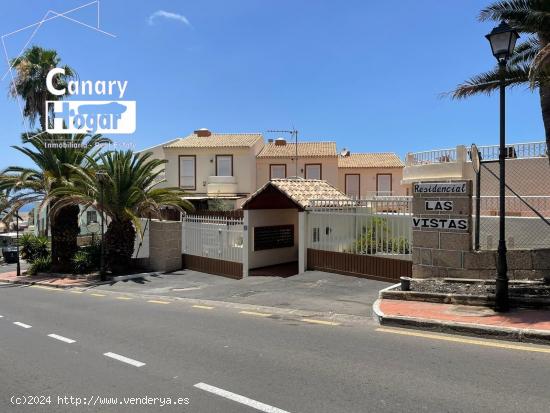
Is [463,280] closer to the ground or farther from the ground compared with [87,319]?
farther from the ground

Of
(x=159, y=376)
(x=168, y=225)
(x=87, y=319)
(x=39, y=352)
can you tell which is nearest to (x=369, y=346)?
(x=159, y=376)

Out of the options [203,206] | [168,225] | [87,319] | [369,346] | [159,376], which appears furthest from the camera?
[203,206]

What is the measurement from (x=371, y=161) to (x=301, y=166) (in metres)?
6.93

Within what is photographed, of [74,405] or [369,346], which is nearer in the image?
[74,405]

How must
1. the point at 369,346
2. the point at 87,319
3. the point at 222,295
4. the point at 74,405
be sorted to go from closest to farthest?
the point at 74,405 < the point at 369,346 < the point at 87,319 < the point at 222,295

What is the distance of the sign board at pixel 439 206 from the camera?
1065 cm

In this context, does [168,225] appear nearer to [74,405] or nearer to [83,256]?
[83,256]

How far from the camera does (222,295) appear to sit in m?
13.0

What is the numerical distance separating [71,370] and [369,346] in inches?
157

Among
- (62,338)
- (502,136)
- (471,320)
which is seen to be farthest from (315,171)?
(62,338)

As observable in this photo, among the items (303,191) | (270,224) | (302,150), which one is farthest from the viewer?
(302,150)

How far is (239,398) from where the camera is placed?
15.9ft

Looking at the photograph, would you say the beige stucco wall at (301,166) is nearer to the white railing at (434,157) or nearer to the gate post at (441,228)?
the white railing at (434,157)

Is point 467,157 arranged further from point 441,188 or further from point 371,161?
point 371,161
